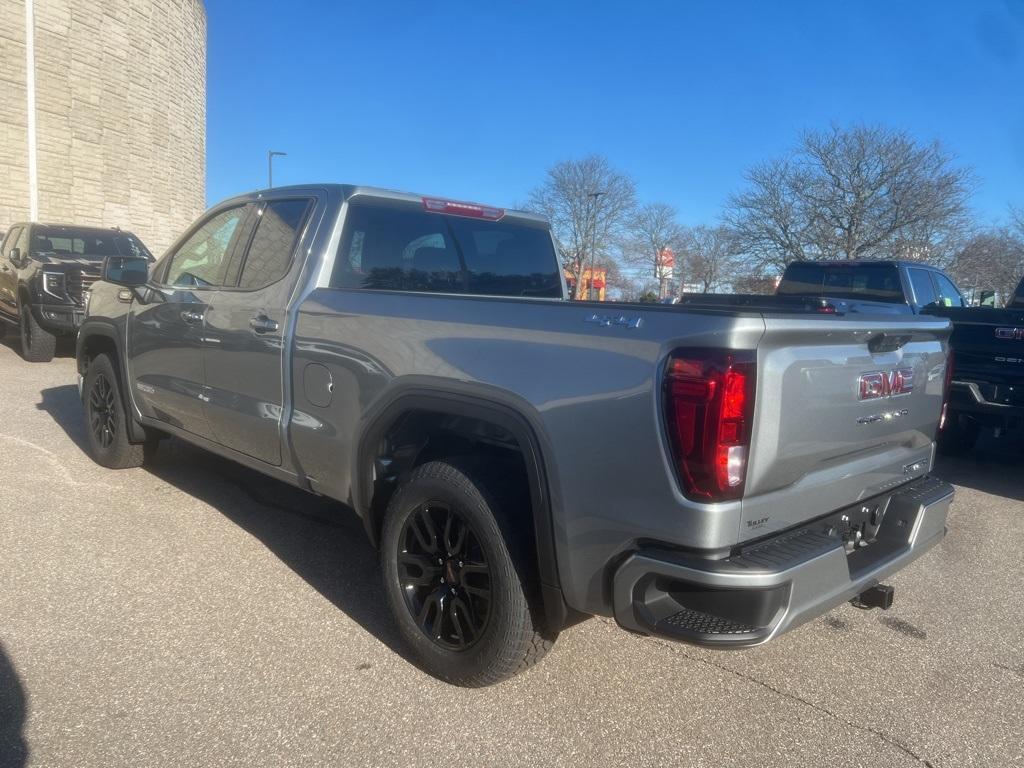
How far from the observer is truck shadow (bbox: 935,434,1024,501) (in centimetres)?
661

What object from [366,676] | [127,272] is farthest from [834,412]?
[127,272]

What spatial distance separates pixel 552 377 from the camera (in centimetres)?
256

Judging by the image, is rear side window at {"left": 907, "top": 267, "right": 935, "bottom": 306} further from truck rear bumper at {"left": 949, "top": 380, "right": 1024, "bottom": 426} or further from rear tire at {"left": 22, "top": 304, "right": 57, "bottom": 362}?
rear tire at {"left": 22, "top": 304, "right": 57, "bottom": 362}

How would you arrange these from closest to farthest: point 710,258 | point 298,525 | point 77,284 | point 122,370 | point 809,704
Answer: point 809,704, point 298,525, point 122,370, point 77,284, point 710,258

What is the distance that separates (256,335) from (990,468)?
684 cm

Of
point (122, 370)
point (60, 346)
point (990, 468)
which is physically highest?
point (122, 370)

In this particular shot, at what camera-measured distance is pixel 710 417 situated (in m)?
2.23

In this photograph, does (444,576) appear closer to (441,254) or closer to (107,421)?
(441,254)

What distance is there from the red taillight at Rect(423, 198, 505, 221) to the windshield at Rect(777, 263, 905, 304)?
567 centimetres

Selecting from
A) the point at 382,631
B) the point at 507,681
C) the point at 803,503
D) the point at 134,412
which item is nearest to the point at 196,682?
the point at 382,631

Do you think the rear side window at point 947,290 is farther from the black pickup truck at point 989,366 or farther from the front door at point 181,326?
the front door at point 181,326

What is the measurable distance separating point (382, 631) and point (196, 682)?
79 cm

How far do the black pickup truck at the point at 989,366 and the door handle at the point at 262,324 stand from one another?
5087 millimetres

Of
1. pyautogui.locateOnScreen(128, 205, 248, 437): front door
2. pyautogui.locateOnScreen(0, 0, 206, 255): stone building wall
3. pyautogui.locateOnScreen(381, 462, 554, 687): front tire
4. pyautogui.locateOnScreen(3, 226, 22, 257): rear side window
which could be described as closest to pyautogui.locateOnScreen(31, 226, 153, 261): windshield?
pyautogui.locateOnScreen(3, 226, 22, 257): rear side window
